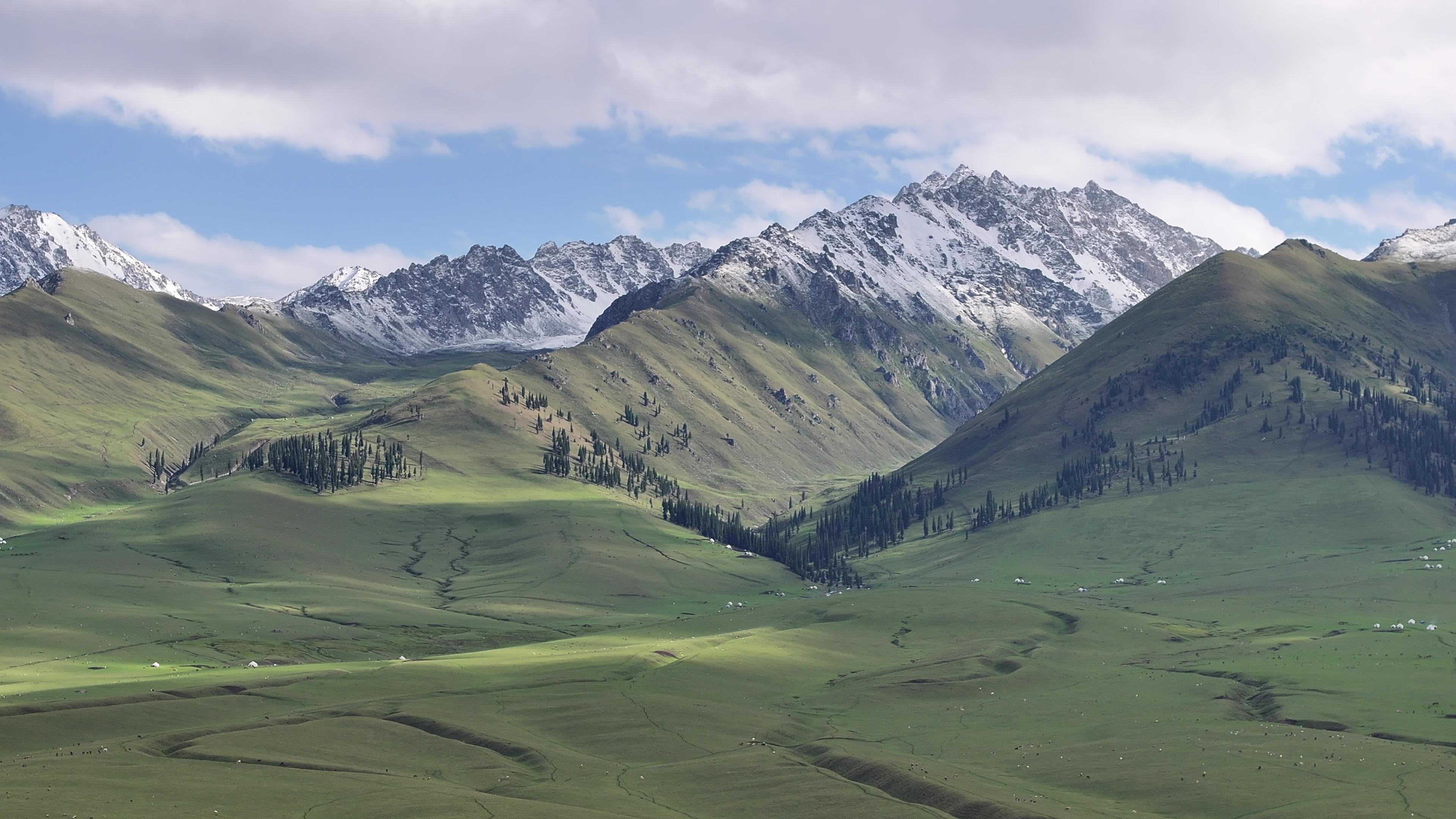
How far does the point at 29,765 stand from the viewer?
114m

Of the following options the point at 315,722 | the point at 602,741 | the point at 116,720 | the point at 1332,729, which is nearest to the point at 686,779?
the point at 602,741

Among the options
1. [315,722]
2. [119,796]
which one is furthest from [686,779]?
[119,796]

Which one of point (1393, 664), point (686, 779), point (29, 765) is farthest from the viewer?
point (1393, 664)

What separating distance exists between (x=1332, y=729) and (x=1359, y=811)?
1514 inches

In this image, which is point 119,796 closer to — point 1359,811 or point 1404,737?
point 1359,811

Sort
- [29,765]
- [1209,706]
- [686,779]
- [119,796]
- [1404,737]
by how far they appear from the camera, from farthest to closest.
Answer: [1209,706]
[1404,737]
[686,779]
[29,765]
[119,796]

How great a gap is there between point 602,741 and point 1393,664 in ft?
352

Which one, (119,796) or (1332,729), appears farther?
(1332,729)

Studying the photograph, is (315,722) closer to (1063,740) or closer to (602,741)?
(602,741)

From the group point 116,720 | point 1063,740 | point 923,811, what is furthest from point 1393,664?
point 116,720

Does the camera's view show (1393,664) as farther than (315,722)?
Yes

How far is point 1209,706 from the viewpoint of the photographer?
164 m

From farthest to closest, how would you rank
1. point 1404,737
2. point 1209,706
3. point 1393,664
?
point 1393,664 → point 1209,706 → point 1404,737

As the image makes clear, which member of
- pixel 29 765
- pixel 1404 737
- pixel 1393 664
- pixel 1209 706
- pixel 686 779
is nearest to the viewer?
pixel 29 765
